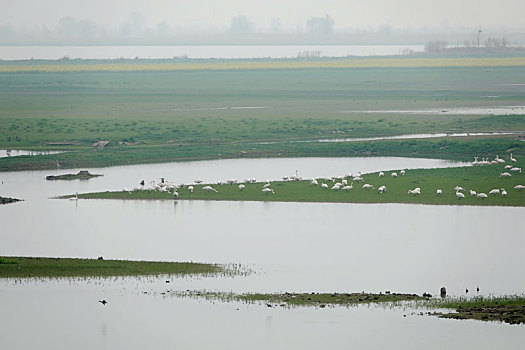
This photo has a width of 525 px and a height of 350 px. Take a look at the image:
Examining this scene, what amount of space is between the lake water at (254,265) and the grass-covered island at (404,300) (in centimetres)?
35

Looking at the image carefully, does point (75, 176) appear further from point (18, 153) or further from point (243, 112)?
point (243, 112)

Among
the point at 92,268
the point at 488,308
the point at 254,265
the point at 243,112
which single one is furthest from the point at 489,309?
the point at 243,112

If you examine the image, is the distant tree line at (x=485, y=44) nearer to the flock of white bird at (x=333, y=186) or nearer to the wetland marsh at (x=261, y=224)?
the wetland marsh at (x=261, y=224)

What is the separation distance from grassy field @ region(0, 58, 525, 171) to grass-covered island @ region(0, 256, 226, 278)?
18023 millimetres

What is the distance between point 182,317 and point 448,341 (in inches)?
191

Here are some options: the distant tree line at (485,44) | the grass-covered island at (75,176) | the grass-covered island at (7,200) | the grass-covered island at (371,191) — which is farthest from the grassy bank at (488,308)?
the distant tree line at (485,44)

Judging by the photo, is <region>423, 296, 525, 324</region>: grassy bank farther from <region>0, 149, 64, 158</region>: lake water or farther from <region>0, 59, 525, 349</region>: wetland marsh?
<region>0, 149, 64, 158</region>: lake water

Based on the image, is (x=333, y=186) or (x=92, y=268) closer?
(x=92, y=268)

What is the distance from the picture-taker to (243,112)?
2515 inches

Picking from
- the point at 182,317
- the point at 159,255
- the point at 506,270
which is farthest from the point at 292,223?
the point at 182,317

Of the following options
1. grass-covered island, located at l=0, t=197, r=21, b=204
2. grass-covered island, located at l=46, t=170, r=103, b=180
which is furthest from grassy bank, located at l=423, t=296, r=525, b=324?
grass-covered island, located at l=46, t=170, r=103, b=180

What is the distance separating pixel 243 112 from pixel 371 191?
30.6m

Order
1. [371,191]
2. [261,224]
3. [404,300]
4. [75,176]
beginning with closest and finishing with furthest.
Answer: [404,300] < [261,224] < [371,191] < [75,176]

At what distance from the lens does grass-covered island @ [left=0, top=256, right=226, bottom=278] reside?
2331cm
